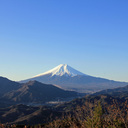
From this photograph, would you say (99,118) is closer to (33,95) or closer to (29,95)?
(33,95)

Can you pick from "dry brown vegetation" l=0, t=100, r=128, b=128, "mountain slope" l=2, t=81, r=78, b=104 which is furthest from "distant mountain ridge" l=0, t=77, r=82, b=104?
"dry brown vegetation" l=0, t=100, r=128, b=128

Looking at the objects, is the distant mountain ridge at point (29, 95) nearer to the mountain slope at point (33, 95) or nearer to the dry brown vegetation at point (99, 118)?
the mountain slope at point (33, 95)

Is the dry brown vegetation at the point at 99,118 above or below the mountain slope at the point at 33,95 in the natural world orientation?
above

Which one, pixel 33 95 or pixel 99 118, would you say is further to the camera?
pixel 33 95

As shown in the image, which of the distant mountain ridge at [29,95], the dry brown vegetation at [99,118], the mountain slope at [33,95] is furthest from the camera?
the mountain slope at [33,95]

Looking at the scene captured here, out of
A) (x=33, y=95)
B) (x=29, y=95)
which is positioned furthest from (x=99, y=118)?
(x=29, y=95)

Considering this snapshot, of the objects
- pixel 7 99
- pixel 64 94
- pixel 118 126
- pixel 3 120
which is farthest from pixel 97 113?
pixel 64 94

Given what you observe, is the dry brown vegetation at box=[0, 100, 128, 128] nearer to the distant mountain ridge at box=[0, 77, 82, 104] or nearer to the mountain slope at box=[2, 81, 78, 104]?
the distant mountain ridge at box=[0, 77, 82, 104]

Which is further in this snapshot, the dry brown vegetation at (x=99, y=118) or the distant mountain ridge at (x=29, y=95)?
the distant mountain ridge at (x=29, y=95)

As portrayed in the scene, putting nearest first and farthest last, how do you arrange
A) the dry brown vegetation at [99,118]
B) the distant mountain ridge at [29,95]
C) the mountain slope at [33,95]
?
the dry brown vegetation at [99,118], the distant mountain ridge at [29,95], the mountain slope at [33,95]

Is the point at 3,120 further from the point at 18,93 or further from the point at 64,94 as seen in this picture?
the point at 64,94

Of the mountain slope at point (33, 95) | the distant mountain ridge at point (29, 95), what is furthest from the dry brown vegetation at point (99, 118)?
the mountain slope at point (33, 95)
